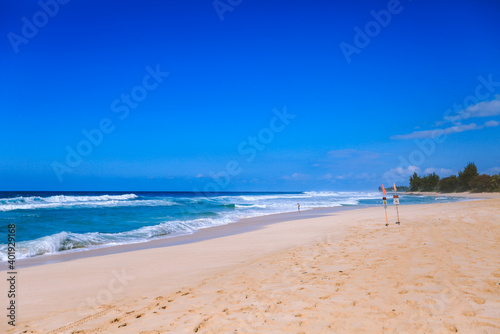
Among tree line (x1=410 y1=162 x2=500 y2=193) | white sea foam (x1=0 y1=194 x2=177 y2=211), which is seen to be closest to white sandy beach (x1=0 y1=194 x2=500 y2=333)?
white sea foam (x1=0 y1=194 x2=177 y2=211)

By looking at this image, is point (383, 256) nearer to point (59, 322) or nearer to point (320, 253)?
point (320, 253)

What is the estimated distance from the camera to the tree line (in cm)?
6700

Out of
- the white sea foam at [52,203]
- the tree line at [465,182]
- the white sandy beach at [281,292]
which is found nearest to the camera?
the white sandy beach at [281,292]

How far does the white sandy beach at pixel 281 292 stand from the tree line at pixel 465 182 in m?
73.1

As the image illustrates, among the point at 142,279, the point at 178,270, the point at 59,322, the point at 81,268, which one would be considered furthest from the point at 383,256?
the point at 81,268

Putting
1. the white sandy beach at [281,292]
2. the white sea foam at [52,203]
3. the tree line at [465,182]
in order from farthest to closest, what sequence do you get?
the tree line at [465,182], the white sea foam at [52,203], the white sandy beach at [281,292]

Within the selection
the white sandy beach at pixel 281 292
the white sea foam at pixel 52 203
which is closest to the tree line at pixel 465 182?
the white sea foam at pixel 52 203

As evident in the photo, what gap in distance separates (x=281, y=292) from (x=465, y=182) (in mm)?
92790

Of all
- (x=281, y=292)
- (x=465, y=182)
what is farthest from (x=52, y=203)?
(x=465, y=182)

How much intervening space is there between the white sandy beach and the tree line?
7310 centimetres

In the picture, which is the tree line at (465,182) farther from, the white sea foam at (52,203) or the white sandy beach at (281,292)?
the white sandy beach at (281,292)

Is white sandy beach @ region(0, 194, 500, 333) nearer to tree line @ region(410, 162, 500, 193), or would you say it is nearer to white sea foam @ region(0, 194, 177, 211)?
white sea foam @ region(0, 194, 177, 211)

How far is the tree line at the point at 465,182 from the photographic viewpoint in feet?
220

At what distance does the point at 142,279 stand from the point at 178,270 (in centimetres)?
96
